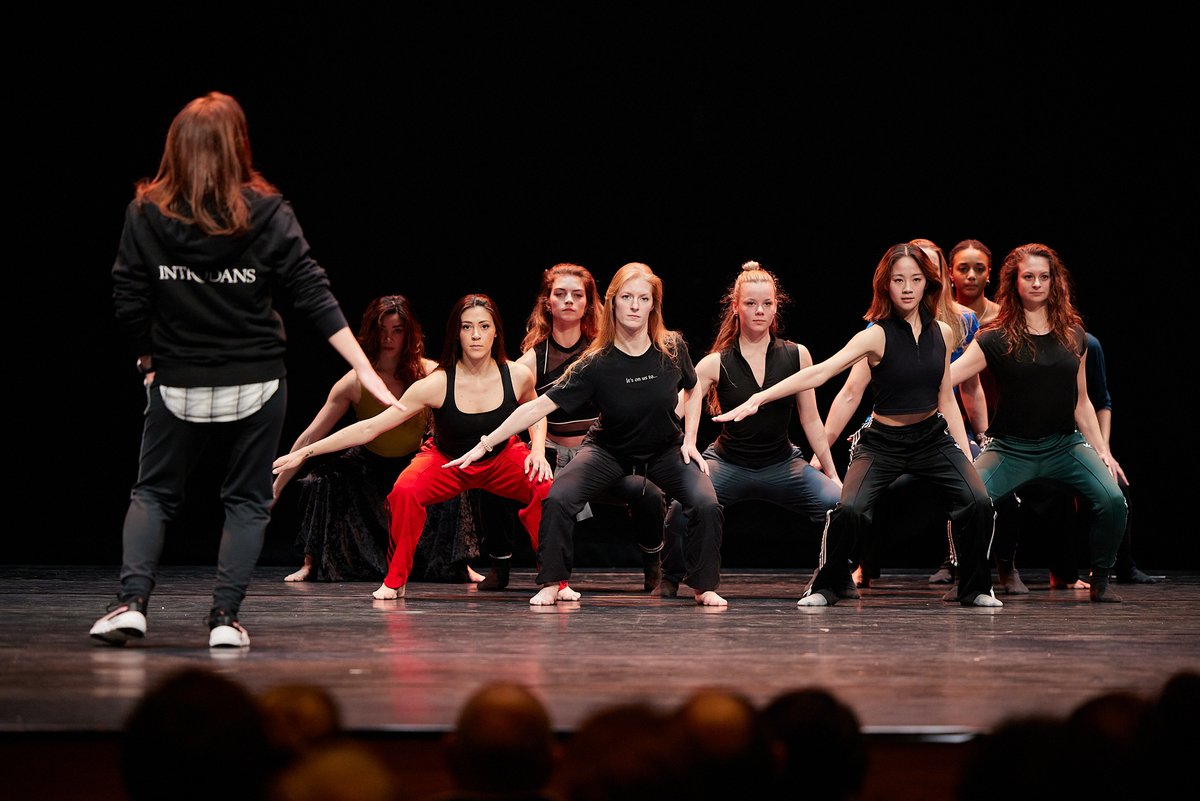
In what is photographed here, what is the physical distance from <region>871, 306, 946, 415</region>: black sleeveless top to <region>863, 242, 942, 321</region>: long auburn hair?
6 centimetres

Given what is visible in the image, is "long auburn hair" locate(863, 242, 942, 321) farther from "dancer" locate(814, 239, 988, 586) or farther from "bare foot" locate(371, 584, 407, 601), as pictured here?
"bare foot" locate(371, 584, 407, 601)

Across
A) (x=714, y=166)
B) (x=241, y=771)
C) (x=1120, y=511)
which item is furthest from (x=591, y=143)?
(x=241, y=771)

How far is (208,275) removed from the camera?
3035mm

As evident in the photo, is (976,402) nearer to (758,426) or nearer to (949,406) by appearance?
(949,406)

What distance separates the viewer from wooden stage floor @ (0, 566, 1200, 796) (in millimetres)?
2150

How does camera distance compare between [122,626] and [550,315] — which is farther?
[550,315]

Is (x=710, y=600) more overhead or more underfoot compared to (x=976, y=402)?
more underfoot

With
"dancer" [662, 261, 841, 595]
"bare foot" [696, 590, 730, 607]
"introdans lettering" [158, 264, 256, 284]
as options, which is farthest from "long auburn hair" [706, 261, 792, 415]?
"introdans lettering" [158, 264, 256, 284]

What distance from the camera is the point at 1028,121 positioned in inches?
252

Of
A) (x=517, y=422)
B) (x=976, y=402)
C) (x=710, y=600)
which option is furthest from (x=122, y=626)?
(x=976, y=402)

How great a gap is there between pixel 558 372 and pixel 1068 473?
2.03m

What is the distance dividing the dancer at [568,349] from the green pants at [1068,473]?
128cm

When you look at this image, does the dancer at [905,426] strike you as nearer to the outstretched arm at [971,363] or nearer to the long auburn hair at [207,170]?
the outstretched arm at [971,363]

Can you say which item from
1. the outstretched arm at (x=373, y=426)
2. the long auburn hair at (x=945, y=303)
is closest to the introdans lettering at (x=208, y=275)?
the outstretched arm at (x=373, y=426)
